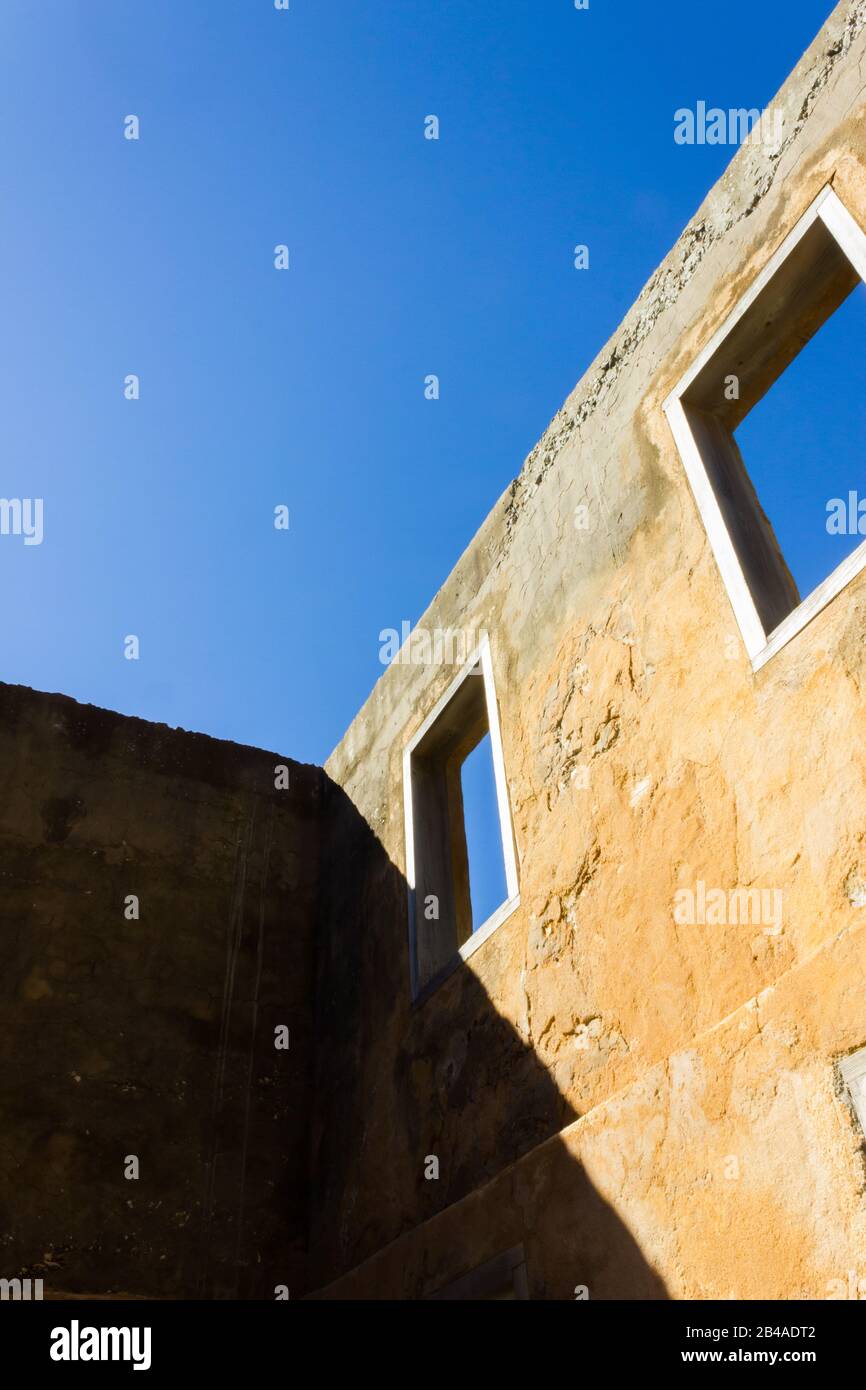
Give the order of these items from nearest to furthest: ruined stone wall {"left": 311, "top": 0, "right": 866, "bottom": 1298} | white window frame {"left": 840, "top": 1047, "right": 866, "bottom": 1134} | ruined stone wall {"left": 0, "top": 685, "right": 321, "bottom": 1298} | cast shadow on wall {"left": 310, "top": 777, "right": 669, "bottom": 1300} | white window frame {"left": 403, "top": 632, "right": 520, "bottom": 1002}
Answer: white window frame {"left": 840, "top": 1047, "right": 866, "bottom": 1134}, ruined stone wall {"left": 311, "top": 0, "right": 866, "bottom": 1298}, cast shadow on wall {"left": 310, "top": 777, "right": 669, "bottom": 1300}, white window frame {"left": 403, "top": 632, "right": 520, "bottom": 1002}, ruined stone wall {"left": 0, "top": 685, "right": 321, "bottom": 1298}

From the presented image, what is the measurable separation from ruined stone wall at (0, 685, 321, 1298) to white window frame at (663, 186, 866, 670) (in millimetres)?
3701

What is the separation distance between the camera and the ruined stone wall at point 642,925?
2.89 metres

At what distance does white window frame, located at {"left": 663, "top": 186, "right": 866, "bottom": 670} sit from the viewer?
10.6 ft

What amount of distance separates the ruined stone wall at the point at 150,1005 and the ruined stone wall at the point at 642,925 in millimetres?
445

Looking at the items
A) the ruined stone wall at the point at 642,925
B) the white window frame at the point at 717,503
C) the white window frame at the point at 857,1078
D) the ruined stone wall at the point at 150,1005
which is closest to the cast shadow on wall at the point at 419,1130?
the ruined stone wall at the point at 642,925

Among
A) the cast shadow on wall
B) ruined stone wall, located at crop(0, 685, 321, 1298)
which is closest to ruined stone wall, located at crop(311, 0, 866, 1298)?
the cast shadow on wall

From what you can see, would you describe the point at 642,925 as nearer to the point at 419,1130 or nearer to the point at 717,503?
the point at 717,503

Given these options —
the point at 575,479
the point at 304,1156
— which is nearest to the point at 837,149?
the point at 575,479

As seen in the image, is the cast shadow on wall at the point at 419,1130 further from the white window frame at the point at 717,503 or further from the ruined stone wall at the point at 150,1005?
the white window frame at the point at 717,503

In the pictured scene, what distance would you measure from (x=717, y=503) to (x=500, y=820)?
1597mm

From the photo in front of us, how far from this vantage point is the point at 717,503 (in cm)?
389

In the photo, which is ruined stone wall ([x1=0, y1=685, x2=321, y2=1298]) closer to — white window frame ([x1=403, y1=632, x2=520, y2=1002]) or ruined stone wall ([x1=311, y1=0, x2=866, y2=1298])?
ruined stone wall ([x1=311, y1=0, x2=866, y2=1298])
